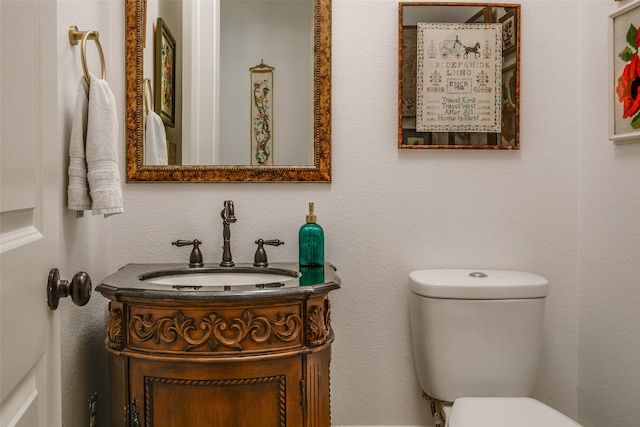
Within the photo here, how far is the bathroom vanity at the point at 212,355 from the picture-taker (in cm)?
144

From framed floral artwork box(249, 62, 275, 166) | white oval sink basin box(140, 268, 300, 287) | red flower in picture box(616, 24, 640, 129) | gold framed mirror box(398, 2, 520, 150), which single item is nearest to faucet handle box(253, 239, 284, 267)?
white oval sink basin box(140, 268, 300, 287)

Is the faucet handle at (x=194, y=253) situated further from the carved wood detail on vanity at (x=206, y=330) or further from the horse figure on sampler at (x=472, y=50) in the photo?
the horse figure on sampler at (x=472, y=50)

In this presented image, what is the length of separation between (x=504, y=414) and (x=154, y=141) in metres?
1.38

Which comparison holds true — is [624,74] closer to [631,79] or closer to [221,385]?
[631,79]

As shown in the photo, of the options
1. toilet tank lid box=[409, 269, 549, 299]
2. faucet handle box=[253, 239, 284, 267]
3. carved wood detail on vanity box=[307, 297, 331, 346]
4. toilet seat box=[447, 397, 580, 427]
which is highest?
faucet handle box=[253, 239, 284, 267]

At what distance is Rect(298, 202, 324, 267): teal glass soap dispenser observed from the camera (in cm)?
188

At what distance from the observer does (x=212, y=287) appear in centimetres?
154

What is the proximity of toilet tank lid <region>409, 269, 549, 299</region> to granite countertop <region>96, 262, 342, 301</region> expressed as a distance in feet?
0.99

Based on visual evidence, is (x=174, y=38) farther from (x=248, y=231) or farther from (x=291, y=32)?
(x=248, y=231)

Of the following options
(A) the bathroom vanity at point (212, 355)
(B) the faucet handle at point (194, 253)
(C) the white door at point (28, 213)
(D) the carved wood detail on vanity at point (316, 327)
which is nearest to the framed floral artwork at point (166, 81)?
(B) the faucet handle at point (194, 253)

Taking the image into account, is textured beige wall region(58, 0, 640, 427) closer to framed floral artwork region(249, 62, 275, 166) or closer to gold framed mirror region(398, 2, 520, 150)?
gold framed mirror region(398, 2, 520, 150)

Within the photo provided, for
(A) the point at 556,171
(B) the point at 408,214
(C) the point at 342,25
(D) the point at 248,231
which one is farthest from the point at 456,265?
(C) the point at 342,25

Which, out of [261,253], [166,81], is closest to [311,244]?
[261,253]

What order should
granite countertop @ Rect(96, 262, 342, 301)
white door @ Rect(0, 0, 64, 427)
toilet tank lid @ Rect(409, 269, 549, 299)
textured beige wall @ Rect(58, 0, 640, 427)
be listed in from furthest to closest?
textured beige wall @ Rect(58, 0, 640, 427), toilet tank lid @ Rect(409, 269, 549, 299), granite countertop @ Rect(96, 262, 342, 301), white door @ Rect(0, 0, 64, 427)
